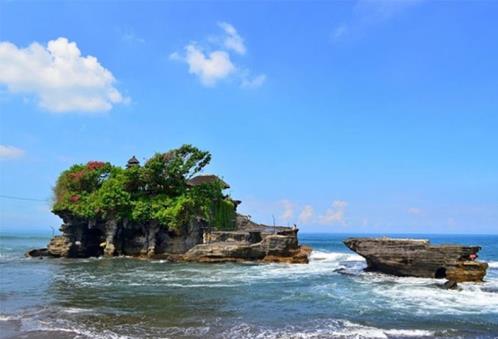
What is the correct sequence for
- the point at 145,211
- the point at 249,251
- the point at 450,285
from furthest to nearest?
1. the point at 145,211
2. the point at 249,251
3. the point at 450,285

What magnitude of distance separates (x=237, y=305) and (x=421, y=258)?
44.2ft

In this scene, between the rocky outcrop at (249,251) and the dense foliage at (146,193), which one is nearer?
the rocky outcrop at (249,251)

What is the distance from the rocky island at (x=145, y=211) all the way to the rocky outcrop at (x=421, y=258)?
1065cm

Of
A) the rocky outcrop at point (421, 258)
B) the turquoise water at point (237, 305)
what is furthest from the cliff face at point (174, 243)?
the rocky outcrop at point (421, 258)

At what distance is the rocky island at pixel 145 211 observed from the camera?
41875 mm

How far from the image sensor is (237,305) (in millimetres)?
19328

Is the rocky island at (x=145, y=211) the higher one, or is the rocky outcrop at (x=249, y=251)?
the rocky island at (x=145, y=211)

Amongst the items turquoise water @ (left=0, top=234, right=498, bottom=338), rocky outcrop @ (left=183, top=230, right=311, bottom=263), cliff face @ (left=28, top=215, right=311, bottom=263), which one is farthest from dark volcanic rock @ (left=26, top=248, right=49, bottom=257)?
rocky outcrop @ (left=183, top=230, right=311, bottom=263)

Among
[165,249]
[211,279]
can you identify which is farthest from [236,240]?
[211,279]

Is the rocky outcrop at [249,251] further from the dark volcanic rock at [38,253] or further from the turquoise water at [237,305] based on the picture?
the dark volcanic rock at [38,253]

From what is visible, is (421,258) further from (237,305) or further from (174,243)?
(174,243)

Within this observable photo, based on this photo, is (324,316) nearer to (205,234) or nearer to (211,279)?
(211,279)

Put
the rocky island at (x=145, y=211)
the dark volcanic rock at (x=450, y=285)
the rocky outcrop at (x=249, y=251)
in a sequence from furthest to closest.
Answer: the rocky island at (x=145, y=211) → the rocky outcrop at (x=249, y=251) → the dark volcanic rock at (x=450, y=285)

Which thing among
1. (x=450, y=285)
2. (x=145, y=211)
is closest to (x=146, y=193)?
(x=145, y=211)
